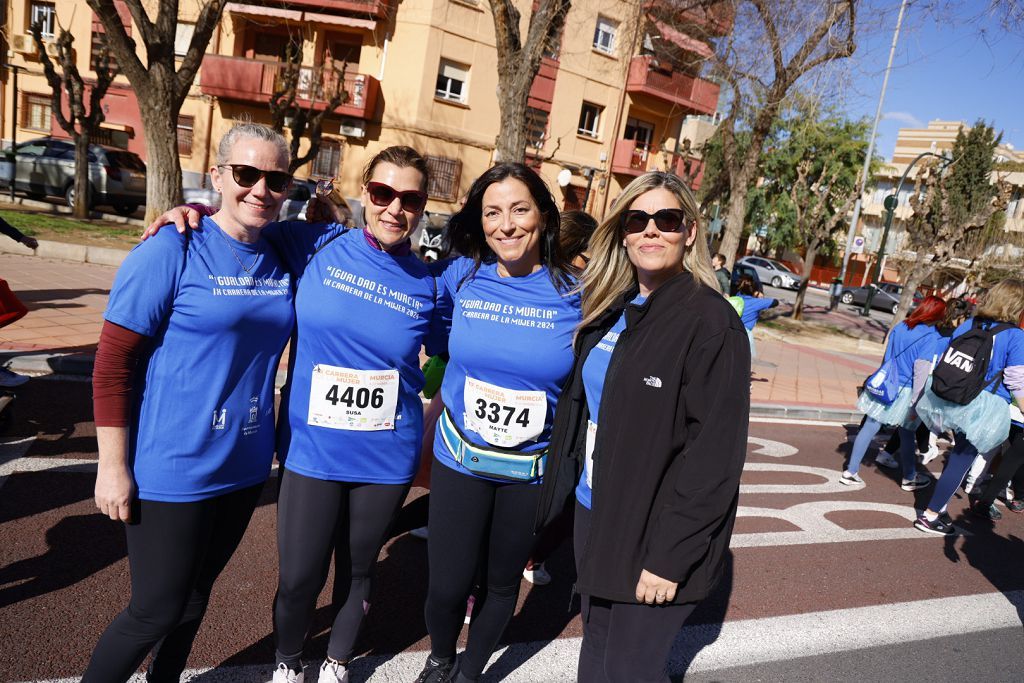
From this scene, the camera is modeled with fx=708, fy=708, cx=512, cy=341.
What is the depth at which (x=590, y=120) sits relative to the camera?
98.0 feet

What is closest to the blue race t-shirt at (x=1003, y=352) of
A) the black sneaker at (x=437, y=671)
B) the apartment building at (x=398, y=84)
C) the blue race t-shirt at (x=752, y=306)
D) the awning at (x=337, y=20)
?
the blue race t-shirt at (x=752, y=306)

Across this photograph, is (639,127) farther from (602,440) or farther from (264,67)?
(602,440)

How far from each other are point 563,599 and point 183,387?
8.16ft

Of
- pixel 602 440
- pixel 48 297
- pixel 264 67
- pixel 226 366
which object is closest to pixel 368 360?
pixel 226 366

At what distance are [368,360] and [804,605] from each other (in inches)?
120

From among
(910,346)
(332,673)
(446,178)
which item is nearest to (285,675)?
(332,673)

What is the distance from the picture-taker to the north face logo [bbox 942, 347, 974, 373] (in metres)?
5.10

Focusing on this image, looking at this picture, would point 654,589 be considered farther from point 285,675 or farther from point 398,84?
point 398,84

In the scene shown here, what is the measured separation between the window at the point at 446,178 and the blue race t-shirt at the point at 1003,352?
22.0 metres

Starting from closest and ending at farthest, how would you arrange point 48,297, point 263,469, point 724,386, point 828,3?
point 724,386, point 263,469, point 48,297, point 828,3

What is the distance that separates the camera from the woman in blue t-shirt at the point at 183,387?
1995 millimetres

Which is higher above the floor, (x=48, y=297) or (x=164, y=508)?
(x=164, y=508)

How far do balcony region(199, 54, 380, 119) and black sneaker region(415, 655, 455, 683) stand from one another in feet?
78.8

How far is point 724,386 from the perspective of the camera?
6.35 feet
